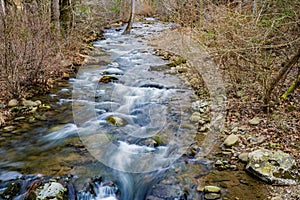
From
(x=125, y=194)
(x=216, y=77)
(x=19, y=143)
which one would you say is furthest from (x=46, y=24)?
(x=125, y=194)

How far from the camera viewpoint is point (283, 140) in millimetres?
4406

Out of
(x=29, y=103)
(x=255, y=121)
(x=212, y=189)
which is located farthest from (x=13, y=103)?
(x=255, y=121)

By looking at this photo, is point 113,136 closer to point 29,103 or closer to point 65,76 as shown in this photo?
point 29,103

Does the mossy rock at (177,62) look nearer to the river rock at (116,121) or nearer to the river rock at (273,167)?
the river rock at (116,121)

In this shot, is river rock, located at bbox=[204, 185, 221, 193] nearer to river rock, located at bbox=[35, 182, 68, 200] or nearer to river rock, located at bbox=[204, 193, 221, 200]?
river rock, located at bbox=[204, 193, 221, 200]

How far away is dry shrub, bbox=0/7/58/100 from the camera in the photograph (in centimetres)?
568

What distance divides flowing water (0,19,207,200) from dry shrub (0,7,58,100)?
0.62 meters

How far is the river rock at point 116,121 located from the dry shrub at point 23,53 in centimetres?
220

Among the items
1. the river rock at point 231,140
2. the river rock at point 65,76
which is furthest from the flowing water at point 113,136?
the river rock at point 231,140

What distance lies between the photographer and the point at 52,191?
3400 mm

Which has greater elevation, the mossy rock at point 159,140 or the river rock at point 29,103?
the river rock at point 29,103

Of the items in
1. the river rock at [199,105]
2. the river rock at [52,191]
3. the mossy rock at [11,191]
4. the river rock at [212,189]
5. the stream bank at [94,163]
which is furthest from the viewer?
the river rock at [199,105]

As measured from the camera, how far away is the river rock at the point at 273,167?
3650mm

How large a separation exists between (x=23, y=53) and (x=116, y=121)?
2661mm
